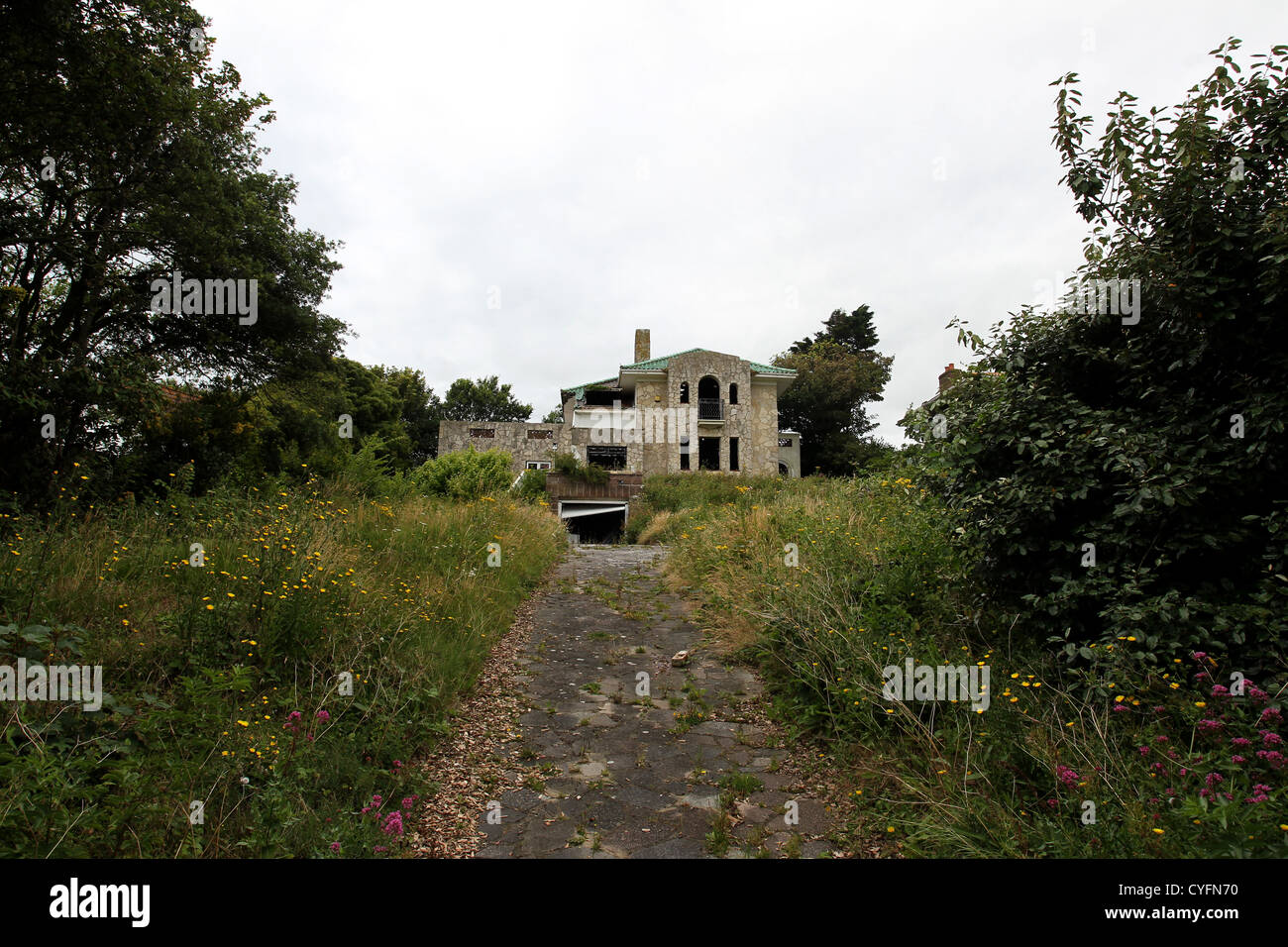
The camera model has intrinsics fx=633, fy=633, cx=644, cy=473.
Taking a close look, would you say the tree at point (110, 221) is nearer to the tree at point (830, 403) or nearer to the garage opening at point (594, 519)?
the garage opening at point (594, 519)

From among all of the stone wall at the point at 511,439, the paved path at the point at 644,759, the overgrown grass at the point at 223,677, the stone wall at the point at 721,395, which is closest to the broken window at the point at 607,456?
the stone wall at the point at 511,439

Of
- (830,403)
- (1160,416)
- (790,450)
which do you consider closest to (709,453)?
(790,450)

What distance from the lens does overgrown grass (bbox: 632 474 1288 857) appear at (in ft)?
9.07

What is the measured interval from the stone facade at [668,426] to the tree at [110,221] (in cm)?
2014

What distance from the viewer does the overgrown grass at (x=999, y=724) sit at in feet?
9.07

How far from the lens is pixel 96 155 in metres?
8.04

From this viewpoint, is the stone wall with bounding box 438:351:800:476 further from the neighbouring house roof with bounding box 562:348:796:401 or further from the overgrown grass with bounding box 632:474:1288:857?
the overgrown grass with bounding box 632:474:1288:857

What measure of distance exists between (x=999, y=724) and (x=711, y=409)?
98.0 feet

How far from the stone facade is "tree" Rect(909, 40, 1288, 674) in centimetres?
2750

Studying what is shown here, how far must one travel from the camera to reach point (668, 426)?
32.5 m

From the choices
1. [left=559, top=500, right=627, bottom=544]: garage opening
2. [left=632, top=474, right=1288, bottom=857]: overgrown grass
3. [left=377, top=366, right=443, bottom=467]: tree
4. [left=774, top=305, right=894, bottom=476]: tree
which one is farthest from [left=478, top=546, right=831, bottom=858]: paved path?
[left=377, top=366, right=443, bottom=467]: tree

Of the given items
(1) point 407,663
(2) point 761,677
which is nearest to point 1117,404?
(2) point 761,677

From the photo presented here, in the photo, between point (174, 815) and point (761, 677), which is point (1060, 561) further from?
point (174, 815)
